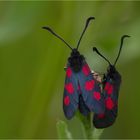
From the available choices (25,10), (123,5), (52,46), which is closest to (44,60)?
(52,46)

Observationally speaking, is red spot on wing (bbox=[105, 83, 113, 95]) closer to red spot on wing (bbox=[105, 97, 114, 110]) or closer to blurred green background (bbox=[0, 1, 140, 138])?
red spot on wing (bbox=[105, 97, 114, 110])

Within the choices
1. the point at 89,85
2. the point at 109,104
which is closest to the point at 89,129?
the point at 109,104

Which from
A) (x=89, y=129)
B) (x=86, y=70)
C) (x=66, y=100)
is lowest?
(x=89, y=129)

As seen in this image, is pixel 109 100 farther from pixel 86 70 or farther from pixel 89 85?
pixel 86 70

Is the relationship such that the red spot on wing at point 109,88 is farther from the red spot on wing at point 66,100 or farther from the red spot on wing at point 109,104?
the red spot on wing at point 66,100

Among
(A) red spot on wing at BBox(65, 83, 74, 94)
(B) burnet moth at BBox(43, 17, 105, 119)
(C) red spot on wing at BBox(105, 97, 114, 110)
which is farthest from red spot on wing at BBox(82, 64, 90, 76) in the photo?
(C) red spot on wing at BBox(105, 97, 114, 110)

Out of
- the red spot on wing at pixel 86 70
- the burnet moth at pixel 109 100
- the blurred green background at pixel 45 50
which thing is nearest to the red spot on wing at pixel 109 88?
the burnet moth at pixel 109 100
